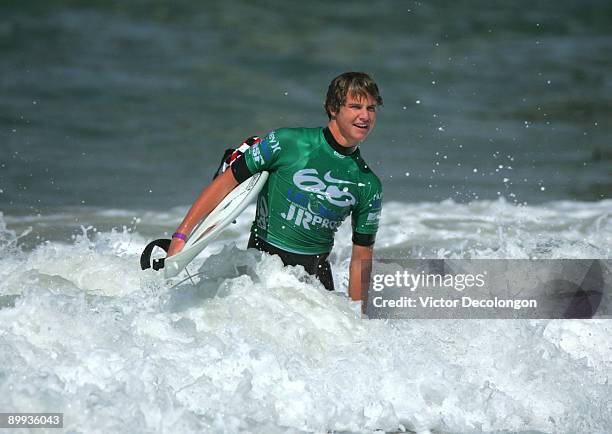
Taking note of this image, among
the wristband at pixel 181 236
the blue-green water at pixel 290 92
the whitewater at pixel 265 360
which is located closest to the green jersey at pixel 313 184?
the whitewater at pixel 265 360

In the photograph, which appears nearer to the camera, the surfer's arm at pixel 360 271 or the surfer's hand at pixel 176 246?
the surfer's hand at pixel 176 246

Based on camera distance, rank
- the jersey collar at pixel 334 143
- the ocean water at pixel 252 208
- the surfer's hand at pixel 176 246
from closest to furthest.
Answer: the ocean water at pixel 252 208 → the surfer's hand at pixel 176 246 → the jersey collar at pixel 334 143

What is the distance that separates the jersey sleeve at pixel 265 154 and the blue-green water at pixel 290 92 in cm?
547

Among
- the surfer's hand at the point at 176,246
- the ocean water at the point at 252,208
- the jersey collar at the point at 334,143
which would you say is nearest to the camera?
the ocean water at the point at 252,208

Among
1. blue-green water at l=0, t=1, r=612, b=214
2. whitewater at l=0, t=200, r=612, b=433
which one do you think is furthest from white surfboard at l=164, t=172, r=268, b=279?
blue-green water at l=0, t=1, r=612, b=214

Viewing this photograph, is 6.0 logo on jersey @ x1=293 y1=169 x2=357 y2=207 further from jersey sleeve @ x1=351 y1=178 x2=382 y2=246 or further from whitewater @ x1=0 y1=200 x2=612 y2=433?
whitewater @ x1=0 y1=200 x2=612 y2=433

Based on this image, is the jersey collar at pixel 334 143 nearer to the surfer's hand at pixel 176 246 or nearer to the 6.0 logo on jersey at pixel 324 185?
the 6.0 logo on jersey at pixel 324 185

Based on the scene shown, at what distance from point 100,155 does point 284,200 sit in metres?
8.12

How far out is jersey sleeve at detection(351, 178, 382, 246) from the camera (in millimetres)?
4816

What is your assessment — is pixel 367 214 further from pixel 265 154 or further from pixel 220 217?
pixel 220 217

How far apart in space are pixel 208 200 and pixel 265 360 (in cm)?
87

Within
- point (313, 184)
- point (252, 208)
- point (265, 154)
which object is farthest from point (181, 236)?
point (252, 208)

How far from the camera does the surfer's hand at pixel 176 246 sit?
462 centimetres

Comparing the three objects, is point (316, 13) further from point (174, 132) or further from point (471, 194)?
point (471, 194)
